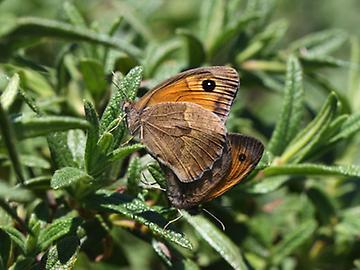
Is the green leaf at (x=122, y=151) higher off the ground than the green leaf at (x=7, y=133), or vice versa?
the green leaf at (x=7, y=133)

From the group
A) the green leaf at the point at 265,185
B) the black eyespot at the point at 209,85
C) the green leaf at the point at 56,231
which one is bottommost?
the green leaf at the point at 265,185

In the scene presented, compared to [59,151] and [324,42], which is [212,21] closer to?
[324,42]

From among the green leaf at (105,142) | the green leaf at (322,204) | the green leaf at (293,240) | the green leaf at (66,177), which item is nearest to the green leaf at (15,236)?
the green leaf at (66,177)

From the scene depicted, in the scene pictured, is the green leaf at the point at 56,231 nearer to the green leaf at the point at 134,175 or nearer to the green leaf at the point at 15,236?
the green leaf at the point at 15,236

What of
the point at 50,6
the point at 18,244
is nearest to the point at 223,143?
the point at 18,244

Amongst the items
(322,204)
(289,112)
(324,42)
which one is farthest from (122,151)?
(324,42)

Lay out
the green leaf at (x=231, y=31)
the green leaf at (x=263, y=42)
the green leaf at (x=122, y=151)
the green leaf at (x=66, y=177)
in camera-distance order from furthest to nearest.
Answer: the green leaf at (x=263, y=42), the green leaf at (x=231, y=31), the green leaf at (x=122, y=151), the green leaf at (x=66, y=177)

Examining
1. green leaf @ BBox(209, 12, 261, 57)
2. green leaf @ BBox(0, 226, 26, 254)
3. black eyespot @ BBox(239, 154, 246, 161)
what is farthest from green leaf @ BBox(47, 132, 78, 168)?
green leaf @ BBox(209, 12, 261, 57)
